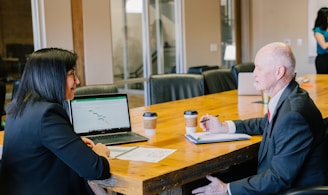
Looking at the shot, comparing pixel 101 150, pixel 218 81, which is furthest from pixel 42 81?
pixel 218 81

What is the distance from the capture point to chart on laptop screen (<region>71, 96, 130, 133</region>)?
93.2 inches

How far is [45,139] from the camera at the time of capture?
168 cm

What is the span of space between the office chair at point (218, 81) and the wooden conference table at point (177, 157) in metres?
1.19

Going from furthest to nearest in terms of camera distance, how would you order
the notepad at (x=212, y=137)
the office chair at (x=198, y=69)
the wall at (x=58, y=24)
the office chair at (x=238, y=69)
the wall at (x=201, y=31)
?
1. the wall at (x=201, y=31)
2. the office chair at (x=198, y=69)
3. the wall at (x=58, y=24)
4. the office chair at (x=238, y=69)
5. the notepad at (x=212, y=137)

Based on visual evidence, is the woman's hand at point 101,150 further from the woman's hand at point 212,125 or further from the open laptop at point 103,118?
the woman's hand at point 212,125

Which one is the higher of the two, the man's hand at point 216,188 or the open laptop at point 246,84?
the open laptop at point 246,84

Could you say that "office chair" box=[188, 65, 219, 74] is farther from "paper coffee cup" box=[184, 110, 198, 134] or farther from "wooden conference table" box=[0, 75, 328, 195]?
"paper coffee cup" box=[184, 110, 198, 134]

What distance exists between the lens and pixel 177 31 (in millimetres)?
7152

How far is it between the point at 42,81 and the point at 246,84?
99.2 inches

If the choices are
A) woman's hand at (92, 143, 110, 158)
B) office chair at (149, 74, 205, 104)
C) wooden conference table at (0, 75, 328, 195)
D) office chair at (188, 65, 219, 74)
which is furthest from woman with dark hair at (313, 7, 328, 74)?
woman's hand at (92, 143, 110, 158)

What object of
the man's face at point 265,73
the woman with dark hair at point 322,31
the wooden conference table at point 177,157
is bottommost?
the wooden conference table at point 177,157

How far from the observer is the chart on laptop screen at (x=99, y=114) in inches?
93.2

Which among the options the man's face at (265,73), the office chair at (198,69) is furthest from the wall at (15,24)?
the man's face at (265,73)

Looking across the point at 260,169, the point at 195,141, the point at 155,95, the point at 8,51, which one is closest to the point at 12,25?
the point at 8,51
